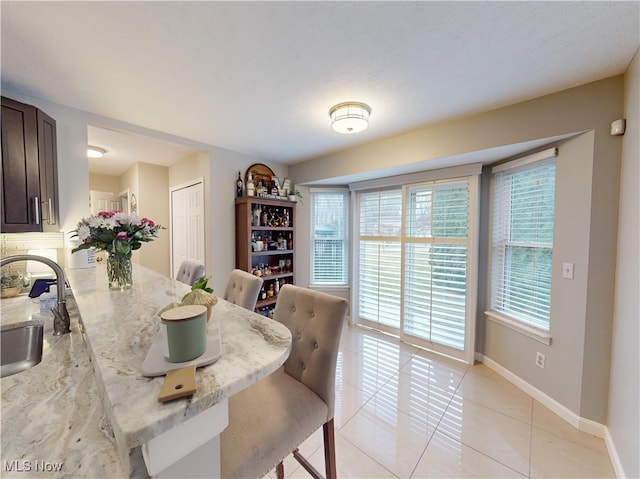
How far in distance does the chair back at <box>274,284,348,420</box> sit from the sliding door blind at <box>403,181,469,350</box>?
201cm

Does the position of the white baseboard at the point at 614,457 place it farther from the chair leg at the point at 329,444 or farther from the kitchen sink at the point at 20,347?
the kitchen sink at the point at 20,347

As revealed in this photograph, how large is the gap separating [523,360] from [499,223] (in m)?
1.26

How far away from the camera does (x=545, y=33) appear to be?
4.10ft

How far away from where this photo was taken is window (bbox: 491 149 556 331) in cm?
204

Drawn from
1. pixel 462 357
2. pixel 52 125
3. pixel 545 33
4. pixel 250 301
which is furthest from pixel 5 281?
pixel 462 357

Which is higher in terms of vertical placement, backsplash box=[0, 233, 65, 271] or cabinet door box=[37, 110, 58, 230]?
cabinet door box=[37, 110, 58, 230]

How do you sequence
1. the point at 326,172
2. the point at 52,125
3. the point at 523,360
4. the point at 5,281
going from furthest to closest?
the point at 326,172 → the point at 523,360 → the point at 52,125 → the point at 5,281

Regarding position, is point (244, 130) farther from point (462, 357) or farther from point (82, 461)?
point (462, 357)

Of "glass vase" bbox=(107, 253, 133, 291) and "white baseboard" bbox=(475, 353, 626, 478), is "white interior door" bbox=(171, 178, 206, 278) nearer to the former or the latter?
"glass vase" bbox=(107, 253, 133, 291)

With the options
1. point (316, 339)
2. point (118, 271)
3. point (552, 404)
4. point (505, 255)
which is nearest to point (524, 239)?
point (505, 255)

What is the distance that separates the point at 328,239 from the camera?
12.2 feet

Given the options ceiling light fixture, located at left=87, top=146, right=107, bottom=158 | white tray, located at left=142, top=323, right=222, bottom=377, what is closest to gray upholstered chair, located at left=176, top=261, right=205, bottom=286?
white tray, located at left=142, top=323, right=222, bottom=377

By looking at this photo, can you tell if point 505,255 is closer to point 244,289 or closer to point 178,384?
point 244,289

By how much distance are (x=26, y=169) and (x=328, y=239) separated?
299 centimetres
